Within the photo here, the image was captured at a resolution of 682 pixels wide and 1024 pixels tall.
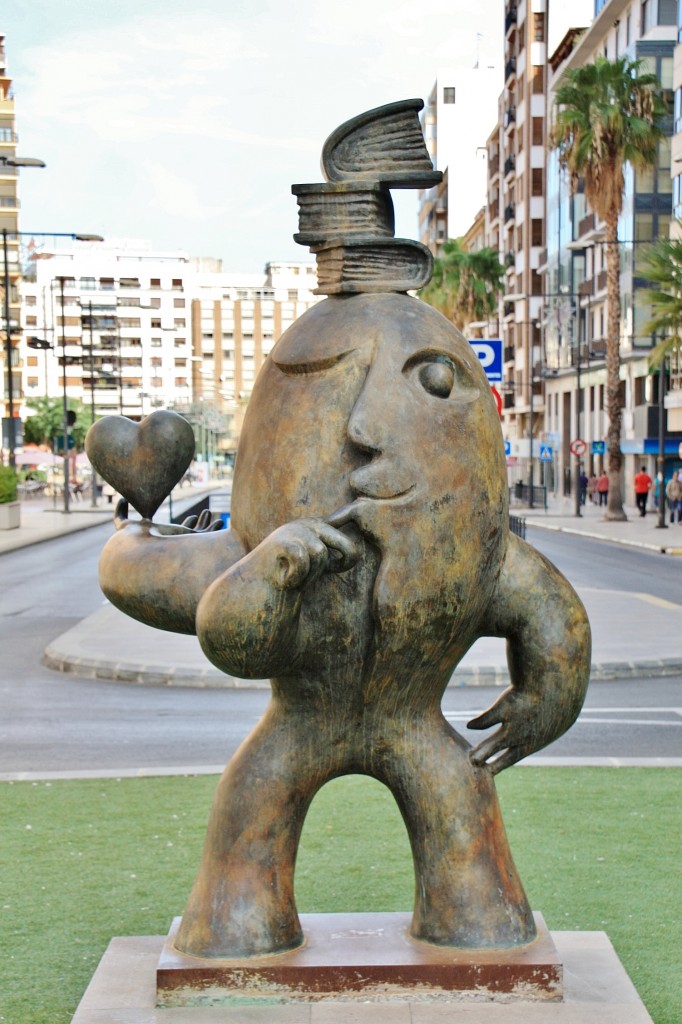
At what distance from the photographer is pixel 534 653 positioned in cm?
423

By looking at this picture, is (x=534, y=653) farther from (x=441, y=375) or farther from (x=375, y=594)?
(x=441, y=375)

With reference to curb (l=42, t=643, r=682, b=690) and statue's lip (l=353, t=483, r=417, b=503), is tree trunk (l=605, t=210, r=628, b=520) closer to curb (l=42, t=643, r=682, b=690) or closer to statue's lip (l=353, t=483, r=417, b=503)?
curb (l=42, t=643, r=682, b=690)

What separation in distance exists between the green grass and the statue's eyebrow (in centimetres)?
220

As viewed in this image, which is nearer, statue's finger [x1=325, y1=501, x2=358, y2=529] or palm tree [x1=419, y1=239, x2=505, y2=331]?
statue's finger [x1=325, y1=501, x2=358, y2=529]

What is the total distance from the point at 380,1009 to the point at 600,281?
50299 mm

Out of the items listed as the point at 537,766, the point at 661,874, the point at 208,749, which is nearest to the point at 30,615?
the point at 208,749

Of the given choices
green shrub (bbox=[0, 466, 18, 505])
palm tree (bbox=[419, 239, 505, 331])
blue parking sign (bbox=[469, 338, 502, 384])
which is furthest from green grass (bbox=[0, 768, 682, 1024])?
palm tree (bbox=[419, 239, 505, 331])

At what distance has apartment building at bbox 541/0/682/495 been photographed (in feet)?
147


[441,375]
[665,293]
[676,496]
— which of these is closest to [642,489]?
[676,496]

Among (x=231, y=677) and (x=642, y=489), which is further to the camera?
(x=642, y=489)

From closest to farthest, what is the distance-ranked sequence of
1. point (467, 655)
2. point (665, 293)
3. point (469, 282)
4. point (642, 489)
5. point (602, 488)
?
point (467, 655) < point (665, 293) < point (642, 489) < point (602, 488) < point (469, 282)

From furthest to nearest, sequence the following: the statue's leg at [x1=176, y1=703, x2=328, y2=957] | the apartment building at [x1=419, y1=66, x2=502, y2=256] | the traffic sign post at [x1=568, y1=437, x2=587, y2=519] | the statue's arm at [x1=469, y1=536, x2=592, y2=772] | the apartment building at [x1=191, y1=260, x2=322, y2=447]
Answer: the apartment building at [x1=191, y1=260, x2=322, y2=447] < the apartment building at [x1=419, y1=66, x2=502, y2=256] < the traffic sign post at [x1=568, y1=437, x2=587, y2=519] < the statue's arm at [x1=469, y1=536, x2=592, y2=772] < the statue's leg at [x1=176, y1=703, x2=328, y2=957]

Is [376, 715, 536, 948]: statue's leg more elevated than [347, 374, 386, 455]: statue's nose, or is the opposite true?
[347, 374, 386, 455]: statue's nose

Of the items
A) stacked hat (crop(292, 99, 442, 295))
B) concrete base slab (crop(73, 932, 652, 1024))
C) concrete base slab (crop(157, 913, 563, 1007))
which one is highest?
stacked hat (crop(292, 99, 442, 295))
